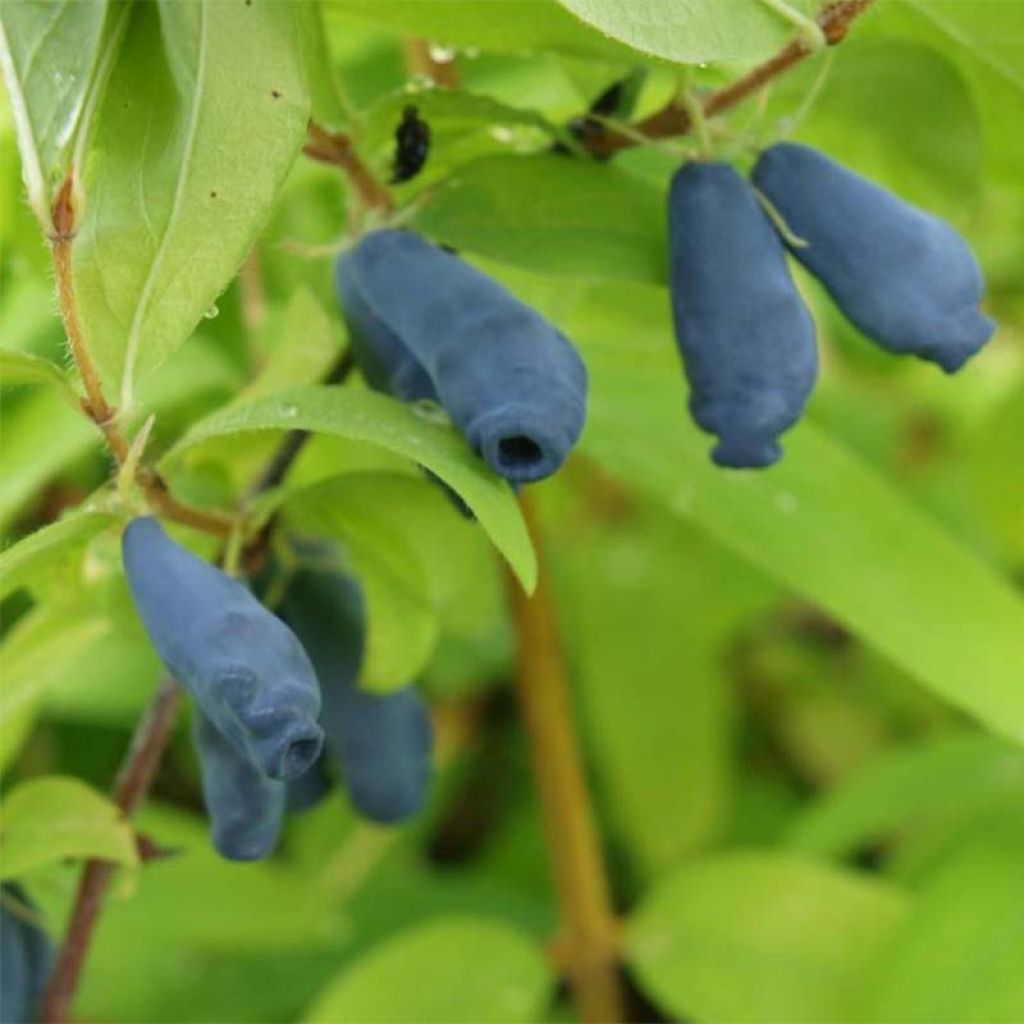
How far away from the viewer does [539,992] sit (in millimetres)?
1262

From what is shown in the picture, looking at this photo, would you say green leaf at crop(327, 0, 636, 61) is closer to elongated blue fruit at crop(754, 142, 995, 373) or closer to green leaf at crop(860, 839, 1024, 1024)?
elongated blue fruit at crop(754, 142, 995, 373)

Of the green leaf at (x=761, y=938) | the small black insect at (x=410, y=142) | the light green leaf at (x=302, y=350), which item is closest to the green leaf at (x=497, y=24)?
the small black insect at (x=410, y=142)

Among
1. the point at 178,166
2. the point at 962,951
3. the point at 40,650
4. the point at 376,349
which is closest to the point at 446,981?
the point at 962,951

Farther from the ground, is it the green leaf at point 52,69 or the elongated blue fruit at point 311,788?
the green leaf at point 52,69

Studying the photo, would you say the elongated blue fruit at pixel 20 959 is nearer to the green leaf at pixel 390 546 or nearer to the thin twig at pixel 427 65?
the green leaf at pixel 390 546

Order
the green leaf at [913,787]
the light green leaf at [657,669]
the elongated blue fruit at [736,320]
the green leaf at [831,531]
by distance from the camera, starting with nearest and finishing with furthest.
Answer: the elongated blue fruit at [736,320] → the green leaf at [831,531] → the green leaf at [913,787] → the light green leaf at [657,669]

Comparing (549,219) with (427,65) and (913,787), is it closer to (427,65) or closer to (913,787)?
(427,65)

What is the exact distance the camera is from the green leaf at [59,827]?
2.83 feet

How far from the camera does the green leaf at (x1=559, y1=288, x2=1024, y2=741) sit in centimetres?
104

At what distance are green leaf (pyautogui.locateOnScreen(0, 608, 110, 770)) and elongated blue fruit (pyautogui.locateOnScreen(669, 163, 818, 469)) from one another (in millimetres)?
329

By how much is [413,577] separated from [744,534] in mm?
288

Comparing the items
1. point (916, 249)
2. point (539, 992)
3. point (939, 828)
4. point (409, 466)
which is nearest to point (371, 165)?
point (409, 466)

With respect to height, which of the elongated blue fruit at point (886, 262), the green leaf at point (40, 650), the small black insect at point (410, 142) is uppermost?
the elongated blue fruit at point (886, 262)

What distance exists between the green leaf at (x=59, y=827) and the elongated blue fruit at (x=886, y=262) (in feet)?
1.39
